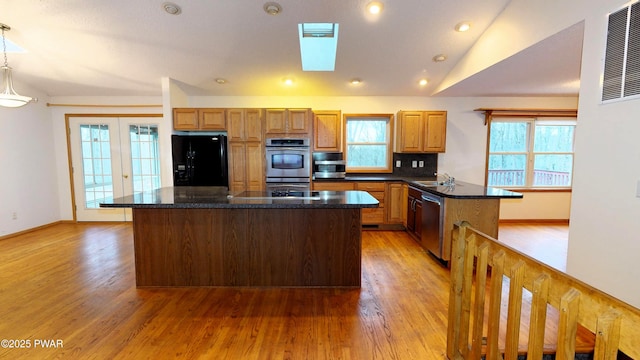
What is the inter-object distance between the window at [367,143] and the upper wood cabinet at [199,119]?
2331 mm

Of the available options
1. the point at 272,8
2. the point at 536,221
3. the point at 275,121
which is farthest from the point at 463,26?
the point at 536,221

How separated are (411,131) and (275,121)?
2.37 m

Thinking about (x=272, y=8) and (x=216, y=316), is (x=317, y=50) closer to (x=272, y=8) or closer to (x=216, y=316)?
(x=272, y=8)

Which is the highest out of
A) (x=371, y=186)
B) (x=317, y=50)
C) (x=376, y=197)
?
(x=317, y=50)

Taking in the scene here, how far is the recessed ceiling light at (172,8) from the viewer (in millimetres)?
3092

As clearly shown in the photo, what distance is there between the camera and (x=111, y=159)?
5465 mm

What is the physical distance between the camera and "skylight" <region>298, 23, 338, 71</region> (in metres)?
4.38

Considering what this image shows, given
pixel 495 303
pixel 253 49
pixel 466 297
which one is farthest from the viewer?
pixel 253 49

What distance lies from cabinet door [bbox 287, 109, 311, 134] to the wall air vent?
3.65 metres

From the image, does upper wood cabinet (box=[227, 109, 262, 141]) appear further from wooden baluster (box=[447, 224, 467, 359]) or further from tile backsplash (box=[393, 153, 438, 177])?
wooden baluster (box=[447, 224, 467, 359])

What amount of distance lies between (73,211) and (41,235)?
2.81ft

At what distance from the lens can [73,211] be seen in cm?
554

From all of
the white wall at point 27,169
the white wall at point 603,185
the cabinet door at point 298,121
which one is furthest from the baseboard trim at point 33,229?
the white wall at point 603,185

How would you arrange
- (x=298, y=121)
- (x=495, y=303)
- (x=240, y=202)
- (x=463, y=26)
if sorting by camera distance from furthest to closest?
(x=298, y=121) → (x=463, y=26) → (x=240, y=202) → (x=495, y=303)
